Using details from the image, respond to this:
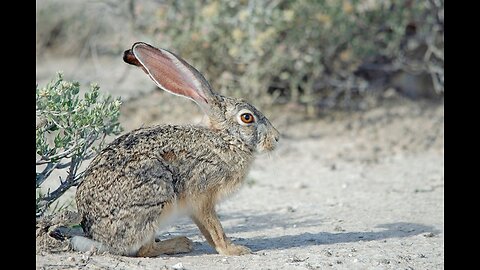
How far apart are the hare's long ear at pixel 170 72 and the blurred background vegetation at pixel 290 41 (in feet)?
11.2

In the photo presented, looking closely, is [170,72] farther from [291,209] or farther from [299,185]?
[299,185]

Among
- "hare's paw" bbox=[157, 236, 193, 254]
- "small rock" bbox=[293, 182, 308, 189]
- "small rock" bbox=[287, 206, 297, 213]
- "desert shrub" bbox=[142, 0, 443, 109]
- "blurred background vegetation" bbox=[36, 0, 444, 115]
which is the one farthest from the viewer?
"blurred background vegetation" bbox=[36, 0, 444, 115]

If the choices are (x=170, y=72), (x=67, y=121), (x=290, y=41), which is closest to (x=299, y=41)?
(x=290, y=41)

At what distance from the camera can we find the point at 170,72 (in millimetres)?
4961

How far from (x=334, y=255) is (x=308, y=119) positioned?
4644 mm

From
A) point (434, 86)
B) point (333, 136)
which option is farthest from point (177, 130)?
point (434, 86)

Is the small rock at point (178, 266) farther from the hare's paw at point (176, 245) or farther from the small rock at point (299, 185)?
the small rock at point (299, 185)

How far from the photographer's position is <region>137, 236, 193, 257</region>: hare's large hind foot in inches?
187

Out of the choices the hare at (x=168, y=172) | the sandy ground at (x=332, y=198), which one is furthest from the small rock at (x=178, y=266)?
the hare at (x=168, y=172)

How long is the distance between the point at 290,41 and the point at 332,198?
9.21 ft

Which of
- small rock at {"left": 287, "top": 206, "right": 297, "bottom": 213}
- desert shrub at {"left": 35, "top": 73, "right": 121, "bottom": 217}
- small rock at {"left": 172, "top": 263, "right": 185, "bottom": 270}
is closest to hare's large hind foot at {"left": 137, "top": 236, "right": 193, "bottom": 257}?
small rock at {"left": 172, "top": 263, "right": 185, "bottom": 270}

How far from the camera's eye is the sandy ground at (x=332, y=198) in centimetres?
473

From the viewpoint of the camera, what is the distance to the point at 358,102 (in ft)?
32.4

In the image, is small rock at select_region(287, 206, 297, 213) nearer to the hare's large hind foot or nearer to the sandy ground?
the sandy ground
